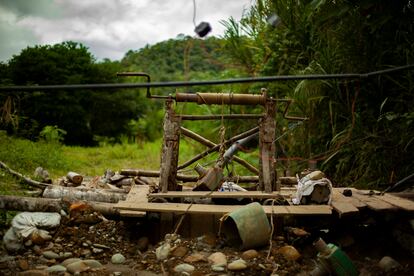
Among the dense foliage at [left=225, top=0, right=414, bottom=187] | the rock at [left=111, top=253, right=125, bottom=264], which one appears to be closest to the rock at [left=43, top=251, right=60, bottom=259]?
the rock at [left=111, top=253, right=125, bottom=264]

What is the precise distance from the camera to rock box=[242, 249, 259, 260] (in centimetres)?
297

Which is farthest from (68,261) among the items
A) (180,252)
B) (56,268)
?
(180,252)

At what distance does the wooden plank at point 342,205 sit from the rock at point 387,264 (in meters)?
0.39

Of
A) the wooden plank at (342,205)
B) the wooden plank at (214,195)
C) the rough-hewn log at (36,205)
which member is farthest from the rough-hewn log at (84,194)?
the wooden plank at (342,205)

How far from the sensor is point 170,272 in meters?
2.85

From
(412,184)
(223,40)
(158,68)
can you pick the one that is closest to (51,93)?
(158,68)

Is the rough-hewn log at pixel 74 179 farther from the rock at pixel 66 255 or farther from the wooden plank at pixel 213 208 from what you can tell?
the rock at pixel 66 255

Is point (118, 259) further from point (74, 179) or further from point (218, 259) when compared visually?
point (74, 179)

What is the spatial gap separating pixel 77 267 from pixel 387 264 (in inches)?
84.4

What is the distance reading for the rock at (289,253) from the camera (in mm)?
3036

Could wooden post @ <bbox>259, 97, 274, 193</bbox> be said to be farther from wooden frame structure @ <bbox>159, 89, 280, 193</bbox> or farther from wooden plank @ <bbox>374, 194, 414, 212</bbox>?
wooden plank @ <bbox>374, 194, 414, 212</bbox>

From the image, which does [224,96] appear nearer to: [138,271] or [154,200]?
[154,200]

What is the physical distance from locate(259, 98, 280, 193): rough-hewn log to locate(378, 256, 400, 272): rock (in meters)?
1.05

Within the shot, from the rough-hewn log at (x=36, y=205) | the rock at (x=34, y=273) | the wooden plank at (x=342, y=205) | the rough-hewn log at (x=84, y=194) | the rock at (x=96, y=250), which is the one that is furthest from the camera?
the rough-hewn log at (x=84, y=194)
